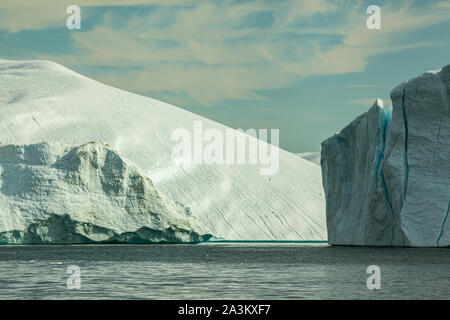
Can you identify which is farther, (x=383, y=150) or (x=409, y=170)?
(x=383, y=150)

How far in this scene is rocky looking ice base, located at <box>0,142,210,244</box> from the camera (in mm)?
45594

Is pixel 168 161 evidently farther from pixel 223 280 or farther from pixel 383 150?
pixel 223 280

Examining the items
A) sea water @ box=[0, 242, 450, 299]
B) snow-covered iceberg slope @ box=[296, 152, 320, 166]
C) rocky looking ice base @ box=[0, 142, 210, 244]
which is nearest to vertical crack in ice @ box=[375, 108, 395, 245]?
sea water @ box=[0, 242, 450, 299]

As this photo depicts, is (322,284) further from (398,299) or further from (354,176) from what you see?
(354,176)

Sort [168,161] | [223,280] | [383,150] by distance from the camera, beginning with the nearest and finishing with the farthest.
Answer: [223,280] → [383,150] → [168,161]

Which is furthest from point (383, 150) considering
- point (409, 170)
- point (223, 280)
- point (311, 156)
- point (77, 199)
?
point (311, 156)

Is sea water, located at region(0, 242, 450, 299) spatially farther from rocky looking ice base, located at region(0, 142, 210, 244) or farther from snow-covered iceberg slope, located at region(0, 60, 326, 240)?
snow-covered iceberg slope, located at region(0, 60, 326, 240)

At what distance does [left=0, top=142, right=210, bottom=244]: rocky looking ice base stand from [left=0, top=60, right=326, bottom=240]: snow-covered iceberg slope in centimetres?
2363

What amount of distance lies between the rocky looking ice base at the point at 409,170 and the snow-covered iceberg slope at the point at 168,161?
3363 centimetres

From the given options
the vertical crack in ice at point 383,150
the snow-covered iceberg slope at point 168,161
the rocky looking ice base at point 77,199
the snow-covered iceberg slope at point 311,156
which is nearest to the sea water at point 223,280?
the vertical crack in ice at point 383,150

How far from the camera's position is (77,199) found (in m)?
46.8

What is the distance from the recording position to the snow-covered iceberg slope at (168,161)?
76812 mm

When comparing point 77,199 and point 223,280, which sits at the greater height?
point 77,199

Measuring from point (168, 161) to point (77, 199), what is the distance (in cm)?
3538
